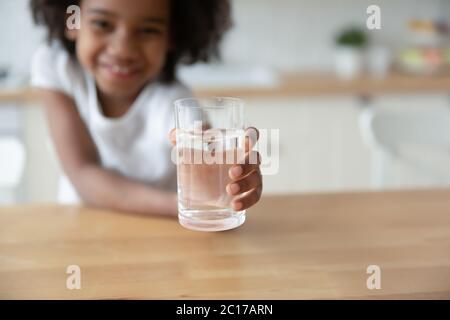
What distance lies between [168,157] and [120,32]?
0.22 m

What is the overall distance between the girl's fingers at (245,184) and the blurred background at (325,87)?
607 millimetres

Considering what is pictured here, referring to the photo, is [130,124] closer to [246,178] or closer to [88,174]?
[88,174]

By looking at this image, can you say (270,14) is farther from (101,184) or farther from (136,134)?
(101,184)

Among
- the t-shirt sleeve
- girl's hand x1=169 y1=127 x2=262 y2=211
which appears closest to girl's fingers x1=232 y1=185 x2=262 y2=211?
girl's hand x1=169 y1=127 x2=262 y2=211

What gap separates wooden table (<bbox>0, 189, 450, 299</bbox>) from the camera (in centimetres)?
45

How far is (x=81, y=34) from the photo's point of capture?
0.59 meters

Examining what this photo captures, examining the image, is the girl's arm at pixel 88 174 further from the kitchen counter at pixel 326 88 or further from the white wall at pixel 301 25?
the white wall at pixel 301 25

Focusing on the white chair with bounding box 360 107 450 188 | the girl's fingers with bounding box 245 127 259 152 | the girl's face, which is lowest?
the girl's fingers with bounding box 245 127 259 152

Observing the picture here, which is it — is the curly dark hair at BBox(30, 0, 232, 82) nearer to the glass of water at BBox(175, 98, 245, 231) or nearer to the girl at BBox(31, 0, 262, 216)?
the girl at BBox(31, 0, 262, 216)

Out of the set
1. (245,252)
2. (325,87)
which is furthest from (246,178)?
(325,87)

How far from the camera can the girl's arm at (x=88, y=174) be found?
0.61m

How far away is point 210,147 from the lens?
40 centimetres

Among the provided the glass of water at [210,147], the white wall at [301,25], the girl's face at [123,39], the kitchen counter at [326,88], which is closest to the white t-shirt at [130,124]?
the girl's face at [123,39]
